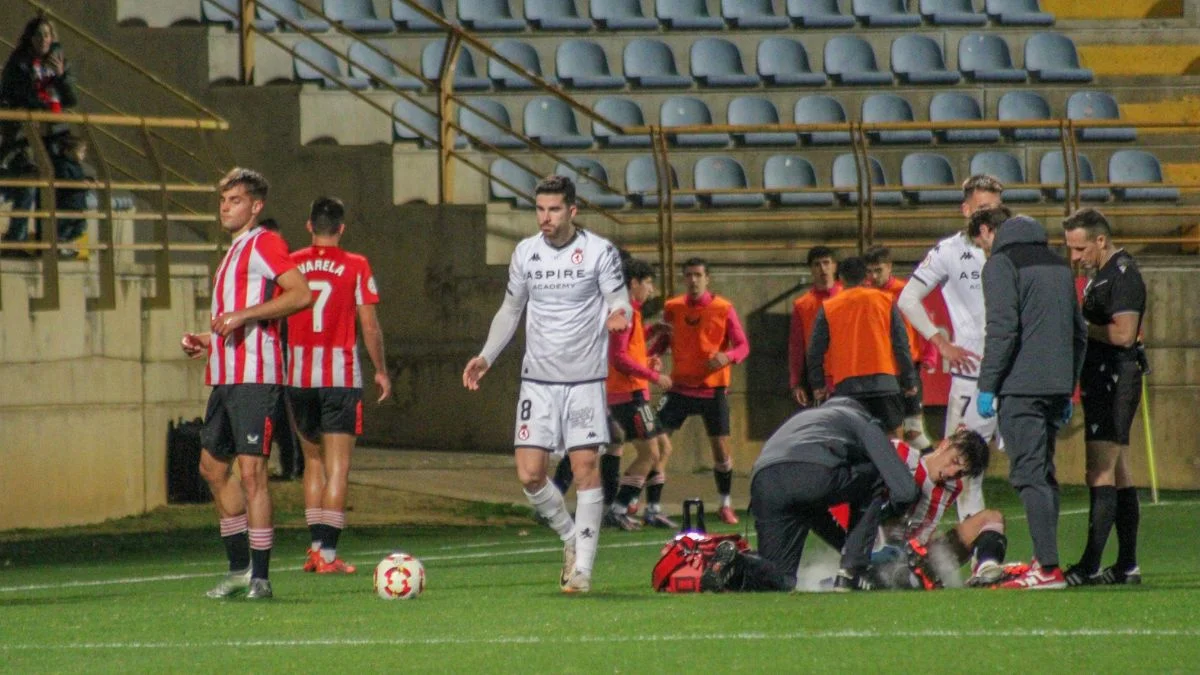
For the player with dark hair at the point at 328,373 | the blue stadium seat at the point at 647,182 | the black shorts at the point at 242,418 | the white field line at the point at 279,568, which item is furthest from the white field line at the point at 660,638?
the blue stadium seat at the point at 647,182

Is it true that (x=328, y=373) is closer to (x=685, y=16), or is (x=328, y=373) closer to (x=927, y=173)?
(x=927, y=173)

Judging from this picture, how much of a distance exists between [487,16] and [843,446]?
14637mm

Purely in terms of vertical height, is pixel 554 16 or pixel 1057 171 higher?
pixel 554 16

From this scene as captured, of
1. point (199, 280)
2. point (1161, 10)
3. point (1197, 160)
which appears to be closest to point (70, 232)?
point (199, 280)

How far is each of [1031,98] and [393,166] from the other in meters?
7.55

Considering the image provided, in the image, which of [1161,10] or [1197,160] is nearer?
[1197,160]

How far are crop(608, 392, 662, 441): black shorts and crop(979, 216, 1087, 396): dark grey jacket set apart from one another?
5834 millimetres

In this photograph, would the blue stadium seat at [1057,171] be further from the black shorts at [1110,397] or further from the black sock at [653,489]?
the black shorts at [1110,397]

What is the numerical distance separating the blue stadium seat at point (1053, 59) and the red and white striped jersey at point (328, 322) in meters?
13.2

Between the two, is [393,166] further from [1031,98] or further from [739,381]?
[1031,98]

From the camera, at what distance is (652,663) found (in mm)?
7180

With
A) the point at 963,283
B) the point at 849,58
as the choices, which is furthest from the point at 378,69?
the point at 963,283

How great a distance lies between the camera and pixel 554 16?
23.7 meters

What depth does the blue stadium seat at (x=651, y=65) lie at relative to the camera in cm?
2295
